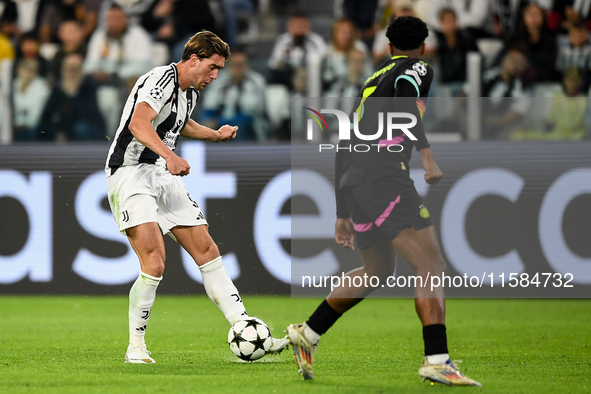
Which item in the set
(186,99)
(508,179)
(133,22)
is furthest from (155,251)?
(133,22)

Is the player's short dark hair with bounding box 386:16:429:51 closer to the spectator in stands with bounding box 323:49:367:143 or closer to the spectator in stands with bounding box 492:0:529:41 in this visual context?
the spectator in stands with bounding box 323:49:367:143

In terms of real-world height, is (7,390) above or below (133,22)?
below

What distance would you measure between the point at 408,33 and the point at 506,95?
4.85m

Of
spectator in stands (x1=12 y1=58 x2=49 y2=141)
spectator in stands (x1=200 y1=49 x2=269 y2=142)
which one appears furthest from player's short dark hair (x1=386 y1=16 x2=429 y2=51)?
spectator in stands (x1=12 y1=58 x2=49 y2=141)

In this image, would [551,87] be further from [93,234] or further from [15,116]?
[15,116]

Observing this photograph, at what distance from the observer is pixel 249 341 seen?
211 inches

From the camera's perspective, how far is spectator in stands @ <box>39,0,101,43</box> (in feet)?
38.6

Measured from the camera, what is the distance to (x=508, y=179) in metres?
8.92

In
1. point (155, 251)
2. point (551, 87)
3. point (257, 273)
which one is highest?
point (551, 87)

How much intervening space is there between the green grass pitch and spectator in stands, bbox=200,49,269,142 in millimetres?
1883

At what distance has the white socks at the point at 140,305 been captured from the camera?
5371 mm

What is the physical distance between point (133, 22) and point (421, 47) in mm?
7459

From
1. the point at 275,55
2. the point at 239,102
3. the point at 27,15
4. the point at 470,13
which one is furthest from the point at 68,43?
the point at 470,13

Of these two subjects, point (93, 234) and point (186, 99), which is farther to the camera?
point (93, 234)
